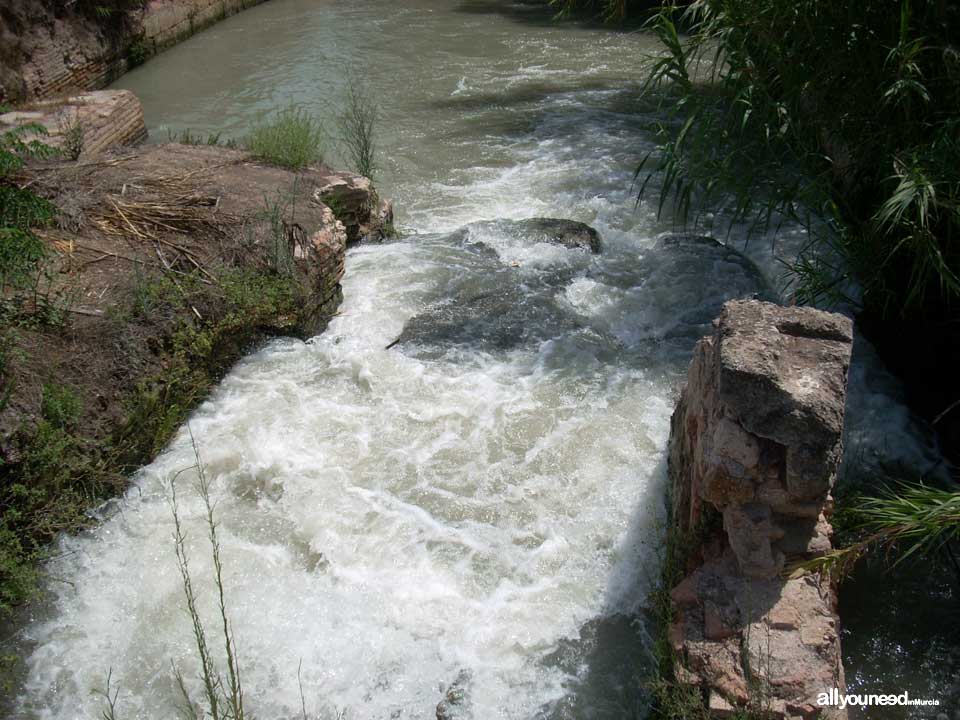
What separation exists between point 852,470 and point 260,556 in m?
3.00

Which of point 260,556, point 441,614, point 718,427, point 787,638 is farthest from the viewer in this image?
point 260,556

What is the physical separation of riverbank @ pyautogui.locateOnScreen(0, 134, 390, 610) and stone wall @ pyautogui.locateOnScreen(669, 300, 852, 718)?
2.85 metres

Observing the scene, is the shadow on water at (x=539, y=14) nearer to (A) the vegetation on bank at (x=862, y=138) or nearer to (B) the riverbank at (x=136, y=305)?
(B) the riverbank at (x=136, y=305)

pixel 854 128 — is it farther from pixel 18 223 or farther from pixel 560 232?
pixel 18 223

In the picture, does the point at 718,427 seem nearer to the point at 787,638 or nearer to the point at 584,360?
the point at 787,638

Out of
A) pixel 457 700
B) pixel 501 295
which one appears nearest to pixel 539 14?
pixel 501 295

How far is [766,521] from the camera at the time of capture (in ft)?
9.36

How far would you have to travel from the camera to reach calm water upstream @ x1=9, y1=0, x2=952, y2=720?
10.7 ft

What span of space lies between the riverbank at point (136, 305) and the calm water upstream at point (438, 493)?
0.19 m

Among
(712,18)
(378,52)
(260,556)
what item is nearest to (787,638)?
(260,556)

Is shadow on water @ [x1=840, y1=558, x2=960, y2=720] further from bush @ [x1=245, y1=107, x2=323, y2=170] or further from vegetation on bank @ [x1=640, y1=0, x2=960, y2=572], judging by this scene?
bush @ [x1=245, y1=107, x2=323, y2=170]

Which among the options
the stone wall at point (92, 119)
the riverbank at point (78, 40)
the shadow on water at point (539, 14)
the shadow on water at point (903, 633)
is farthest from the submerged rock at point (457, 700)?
the shadow on water at point (539, 14)

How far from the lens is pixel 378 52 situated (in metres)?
12.7

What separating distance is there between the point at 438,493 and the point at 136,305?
206cm
